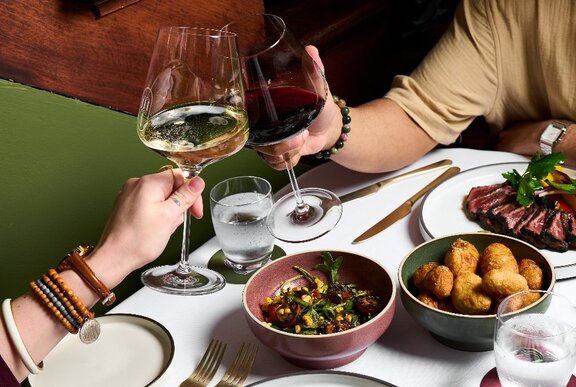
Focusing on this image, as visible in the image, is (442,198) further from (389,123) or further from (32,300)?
(32,300)

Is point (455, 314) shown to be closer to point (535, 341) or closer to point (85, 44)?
point (535, 341)

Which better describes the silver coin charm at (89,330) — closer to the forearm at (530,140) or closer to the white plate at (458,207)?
the white plate at (458,207)

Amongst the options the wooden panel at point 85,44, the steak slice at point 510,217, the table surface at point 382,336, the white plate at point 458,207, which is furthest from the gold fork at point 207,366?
the wooden panel at point 85,44

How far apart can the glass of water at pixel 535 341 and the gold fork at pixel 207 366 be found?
1.43ft

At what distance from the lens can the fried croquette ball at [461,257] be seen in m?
1.16

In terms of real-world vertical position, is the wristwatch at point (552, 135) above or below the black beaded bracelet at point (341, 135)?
below

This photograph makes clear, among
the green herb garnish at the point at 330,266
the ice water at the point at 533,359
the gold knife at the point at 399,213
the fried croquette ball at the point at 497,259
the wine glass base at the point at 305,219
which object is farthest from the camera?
the gold knife at the point at 399,213

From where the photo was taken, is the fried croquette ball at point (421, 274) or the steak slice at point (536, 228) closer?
the fried croquette ball at point (421, 274)

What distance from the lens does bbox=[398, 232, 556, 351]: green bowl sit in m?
1.04

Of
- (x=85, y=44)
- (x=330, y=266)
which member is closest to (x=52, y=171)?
(x=85, y=44)

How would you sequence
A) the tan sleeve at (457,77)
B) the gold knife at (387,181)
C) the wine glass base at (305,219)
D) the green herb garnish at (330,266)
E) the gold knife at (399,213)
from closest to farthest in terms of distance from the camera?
the green herb garnish at (330,266), the wine glass base at (305,219), the gold knife at (399,213), the gold knife at (387,181), the tan sleeve at (457,77)

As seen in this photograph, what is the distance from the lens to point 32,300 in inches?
42.1

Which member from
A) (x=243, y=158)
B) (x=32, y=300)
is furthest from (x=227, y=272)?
(x=243, y=158)

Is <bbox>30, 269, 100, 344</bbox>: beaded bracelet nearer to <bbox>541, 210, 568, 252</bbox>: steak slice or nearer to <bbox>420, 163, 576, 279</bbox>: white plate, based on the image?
<bbox>420, 163, 576, 279</bbox>: white plate
